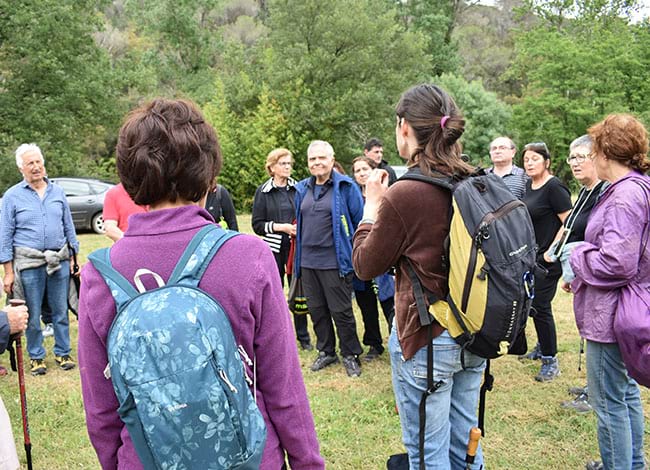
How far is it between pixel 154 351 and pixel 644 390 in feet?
14.8

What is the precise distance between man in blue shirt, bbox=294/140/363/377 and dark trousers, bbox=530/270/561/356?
1.61 meters

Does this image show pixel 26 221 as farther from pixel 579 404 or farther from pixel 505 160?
pixel 579 404

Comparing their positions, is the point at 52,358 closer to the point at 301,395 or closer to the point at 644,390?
the point at 301,395

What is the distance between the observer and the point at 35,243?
5051mm

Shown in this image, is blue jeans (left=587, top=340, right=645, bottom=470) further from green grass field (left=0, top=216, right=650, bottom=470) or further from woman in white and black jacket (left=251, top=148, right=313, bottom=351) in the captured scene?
woman in white and black jacket (left=251, top=148, right=313, bottom=351)

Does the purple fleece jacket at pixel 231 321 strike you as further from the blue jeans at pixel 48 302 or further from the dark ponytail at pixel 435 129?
the blue jeans at pixel 48 302

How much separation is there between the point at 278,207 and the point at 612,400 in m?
3.82

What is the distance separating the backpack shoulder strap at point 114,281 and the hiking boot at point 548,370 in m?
4.27

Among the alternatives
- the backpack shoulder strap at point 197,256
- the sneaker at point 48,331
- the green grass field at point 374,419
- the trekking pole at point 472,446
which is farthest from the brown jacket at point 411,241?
the sneaker at point 48,331

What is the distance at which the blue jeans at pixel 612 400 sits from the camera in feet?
8.83

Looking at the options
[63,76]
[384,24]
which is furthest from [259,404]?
[384,24]

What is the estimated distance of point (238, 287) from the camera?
4.70 ft

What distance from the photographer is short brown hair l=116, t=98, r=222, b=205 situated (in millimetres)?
1446

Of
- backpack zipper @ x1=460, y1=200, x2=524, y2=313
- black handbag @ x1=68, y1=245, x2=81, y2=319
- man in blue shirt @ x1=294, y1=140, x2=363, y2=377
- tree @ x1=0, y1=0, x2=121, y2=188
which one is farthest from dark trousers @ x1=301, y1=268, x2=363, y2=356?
tree @ x1=0, y1=0, x2=121, y2=188
